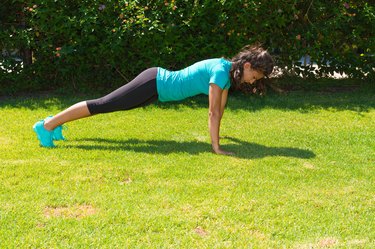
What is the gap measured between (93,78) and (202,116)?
7.69 ft

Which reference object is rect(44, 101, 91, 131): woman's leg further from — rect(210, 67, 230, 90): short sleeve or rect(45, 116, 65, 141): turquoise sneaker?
rect(210, 67, 230, 90): short sleeve

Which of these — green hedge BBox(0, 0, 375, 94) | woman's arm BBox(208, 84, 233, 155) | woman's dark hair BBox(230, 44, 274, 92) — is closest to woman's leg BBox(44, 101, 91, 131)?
woman's arm BBox(208, 84, 233, 155)

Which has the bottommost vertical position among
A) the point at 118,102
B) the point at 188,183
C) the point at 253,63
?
the point at 188,183

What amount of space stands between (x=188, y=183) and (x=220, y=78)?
1245 mm

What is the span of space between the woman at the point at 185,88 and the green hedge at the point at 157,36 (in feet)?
7.12

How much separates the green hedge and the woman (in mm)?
2170

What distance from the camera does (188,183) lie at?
380 cm

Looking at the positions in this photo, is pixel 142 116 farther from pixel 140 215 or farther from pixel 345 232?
pixel 345 232

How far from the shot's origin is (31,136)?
16.9 feet

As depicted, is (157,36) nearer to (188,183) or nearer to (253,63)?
(253,63)

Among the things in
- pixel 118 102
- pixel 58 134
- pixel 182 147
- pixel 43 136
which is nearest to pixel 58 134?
A: pixel 58 134

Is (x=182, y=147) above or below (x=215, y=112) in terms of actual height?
below

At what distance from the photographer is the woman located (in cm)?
461

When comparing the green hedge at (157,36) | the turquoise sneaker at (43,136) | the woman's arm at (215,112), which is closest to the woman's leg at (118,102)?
the turquoise sneaker at (43,136)
